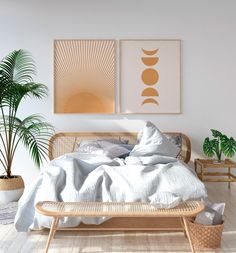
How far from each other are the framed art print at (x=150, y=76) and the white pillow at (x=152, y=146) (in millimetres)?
1039

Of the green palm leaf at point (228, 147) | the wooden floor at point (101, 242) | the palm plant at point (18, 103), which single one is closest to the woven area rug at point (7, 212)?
the wooden floor at point (101, 242)

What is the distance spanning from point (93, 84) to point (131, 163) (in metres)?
2.11

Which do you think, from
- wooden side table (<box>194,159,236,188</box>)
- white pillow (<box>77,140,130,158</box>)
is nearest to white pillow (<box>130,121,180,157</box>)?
white pillow (<box>77,140,130,158</box>)

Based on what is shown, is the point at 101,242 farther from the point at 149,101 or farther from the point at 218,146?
the point at 149,101

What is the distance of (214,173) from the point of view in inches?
212

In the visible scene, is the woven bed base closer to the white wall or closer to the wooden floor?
the wooden floor

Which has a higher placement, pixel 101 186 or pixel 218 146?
pixel 218 146

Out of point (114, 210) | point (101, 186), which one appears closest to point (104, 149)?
→ point (101, 186)

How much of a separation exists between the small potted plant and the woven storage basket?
7.32 ft

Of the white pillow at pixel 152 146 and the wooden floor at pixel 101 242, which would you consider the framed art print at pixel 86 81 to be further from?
the wooden floor at pixel 101 242

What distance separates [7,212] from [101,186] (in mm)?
1376

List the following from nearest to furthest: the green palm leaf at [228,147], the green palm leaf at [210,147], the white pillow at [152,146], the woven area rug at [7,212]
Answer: the woven area rug at [7,212] < the white pillow at [152,146] < the green palm leaf at [228,147] < the green palm leaf at [210,147]

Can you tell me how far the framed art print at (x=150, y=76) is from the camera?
5.65 meters

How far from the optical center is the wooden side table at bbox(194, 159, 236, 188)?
513cm
